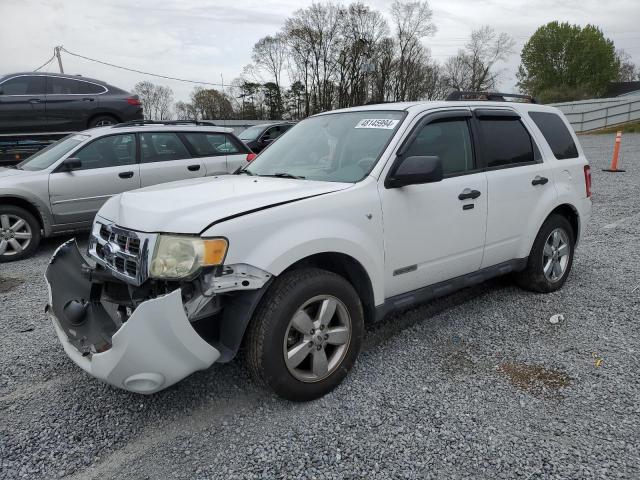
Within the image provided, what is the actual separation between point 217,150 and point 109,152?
1581mm

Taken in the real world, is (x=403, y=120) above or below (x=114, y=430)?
above

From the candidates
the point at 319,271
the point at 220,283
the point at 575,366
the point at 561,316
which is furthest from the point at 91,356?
the point at 561,316

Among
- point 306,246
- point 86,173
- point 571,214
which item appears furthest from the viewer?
point 86,173

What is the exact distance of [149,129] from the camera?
23.1ft

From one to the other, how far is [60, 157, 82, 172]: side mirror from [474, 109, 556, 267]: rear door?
5.07m

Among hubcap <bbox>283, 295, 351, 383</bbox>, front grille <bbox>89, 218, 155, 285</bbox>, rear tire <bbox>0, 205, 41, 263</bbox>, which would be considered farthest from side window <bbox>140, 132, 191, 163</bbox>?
hubcap <bbox>283, 295, 351, 383</bbox>

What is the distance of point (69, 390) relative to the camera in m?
3.12

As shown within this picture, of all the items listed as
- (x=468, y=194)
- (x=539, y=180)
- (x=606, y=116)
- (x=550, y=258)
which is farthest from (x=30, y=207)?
(x=606, y=116)

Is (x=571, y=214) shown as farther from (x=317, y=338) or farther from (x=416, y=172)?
(x=317, y=338)

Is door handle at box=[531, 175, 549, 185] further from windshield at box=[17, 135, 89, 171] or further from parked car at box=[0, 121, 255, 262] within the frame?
windshield at box=[17, 135, 89, 171]

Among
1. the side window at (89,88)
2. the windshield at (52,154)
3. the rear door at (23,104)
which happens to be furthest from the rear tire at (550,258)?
the rear door at (23,104)

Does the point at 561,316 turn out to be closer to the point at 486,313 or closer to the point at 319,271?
the point at 486,313

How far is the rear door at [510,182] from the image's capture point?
394cm

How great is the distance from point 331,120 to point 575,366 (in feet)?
8.44
